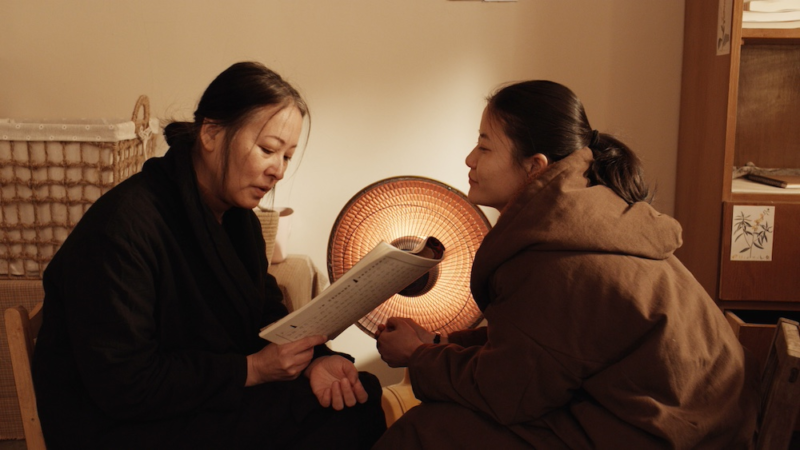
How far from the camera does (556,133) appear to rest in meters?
1.20

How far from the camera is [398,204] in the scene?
5.04ft

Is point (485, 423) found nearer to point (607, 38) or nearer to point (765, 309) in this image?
point (765, 309)

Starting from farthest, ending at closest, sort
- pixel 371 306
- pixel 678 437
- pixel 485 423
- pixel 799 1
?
pixel 799 1, pixel 371 306, pixel 485 423, pixel 678 437

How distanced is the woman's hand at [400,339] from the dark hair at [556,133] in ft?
1.32

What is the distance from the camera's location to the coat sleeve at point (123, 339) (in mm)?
1029

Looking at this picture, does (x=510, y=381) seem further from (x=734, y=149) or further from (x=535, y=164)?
(x=734, y=149)

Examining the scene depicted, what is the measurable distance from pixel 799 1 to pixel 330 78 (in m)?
1.29

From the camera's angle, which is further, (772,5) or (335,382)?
(772,5)

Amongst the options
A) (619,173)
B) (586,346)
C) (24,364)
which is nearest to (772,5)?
(619,173)

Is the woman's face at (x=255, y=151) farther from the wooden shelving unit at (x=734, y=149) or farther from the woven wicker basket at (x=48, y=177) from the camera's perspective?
the wooden shelving unit at (x=734, y=149)

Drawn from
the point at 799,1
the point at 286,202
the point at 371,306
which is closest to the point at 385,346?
the point at 371,306

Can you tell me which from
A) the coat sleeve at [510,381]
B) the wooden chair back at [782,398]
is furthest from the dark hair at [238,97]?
the wooden chair back at [782,398]

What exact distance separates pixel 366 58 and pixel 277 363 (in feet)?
4.06

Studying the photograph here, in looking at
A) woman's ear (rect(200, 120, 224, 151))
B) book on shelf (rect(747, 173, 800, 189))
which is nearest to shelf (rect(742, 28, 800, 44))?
book on shelf (rect(747, 173, 800, 189))
